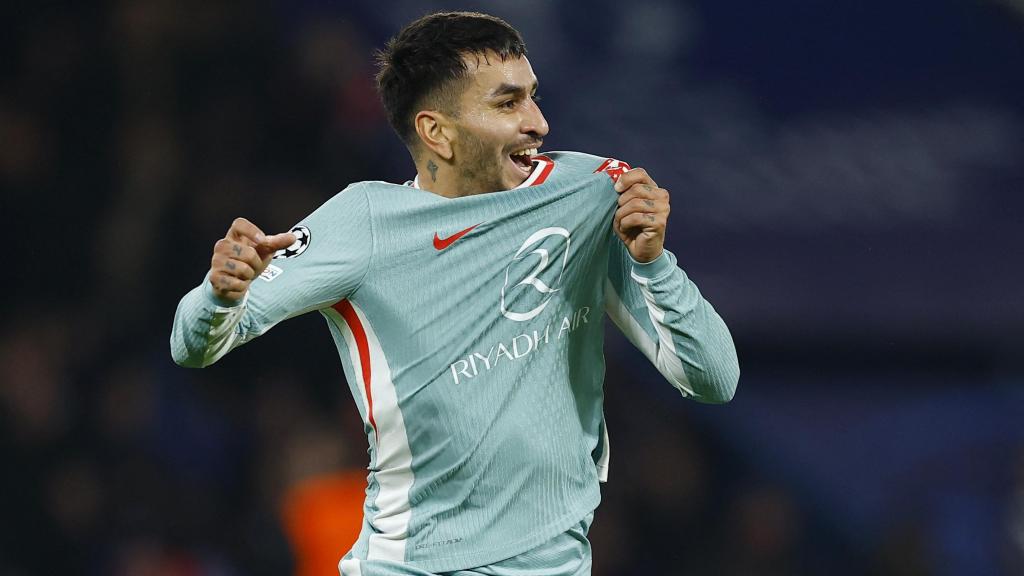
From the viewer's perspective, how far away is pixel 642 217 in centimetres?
191

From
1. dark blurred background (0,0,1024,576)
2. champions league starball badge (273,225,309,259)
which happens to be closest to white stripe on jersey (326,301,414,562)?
champions league starball badge (273,225,309,259)

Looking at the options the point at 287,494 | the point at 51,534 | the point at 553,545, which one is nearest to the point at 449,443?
the point at 553,545

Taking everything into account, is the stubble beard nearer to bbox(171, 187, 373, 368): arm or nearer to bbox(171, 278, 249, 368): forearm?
bbox(171, 187, 373, 368): arm

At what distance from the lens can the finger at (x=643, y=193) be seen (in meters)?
1.93

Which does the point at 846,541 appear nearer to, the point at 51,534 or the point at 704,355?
the point at 704,355

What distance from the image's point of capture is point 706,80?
4.10 m

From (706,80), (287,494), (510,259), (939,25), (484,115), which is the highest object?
(939,25)

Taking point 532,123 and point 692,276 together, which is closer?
point 532,123

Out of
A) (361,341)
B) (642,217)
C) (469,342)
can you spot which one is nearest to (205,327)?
(361,341)

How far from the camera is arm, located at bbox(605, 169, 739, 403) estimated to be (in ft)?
6.29

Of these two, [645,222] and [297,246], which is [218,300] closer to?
[297,246]

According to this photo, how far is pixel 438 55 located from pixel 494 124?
0.15 m

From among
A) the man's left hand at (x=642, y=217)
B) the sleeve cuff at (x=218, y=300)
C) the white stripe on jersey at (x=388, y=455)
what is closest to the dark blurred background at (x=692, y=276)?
the white stripe on jersey at (x=388, y=455)

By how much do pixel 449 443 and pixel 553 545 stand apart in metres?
0.22
